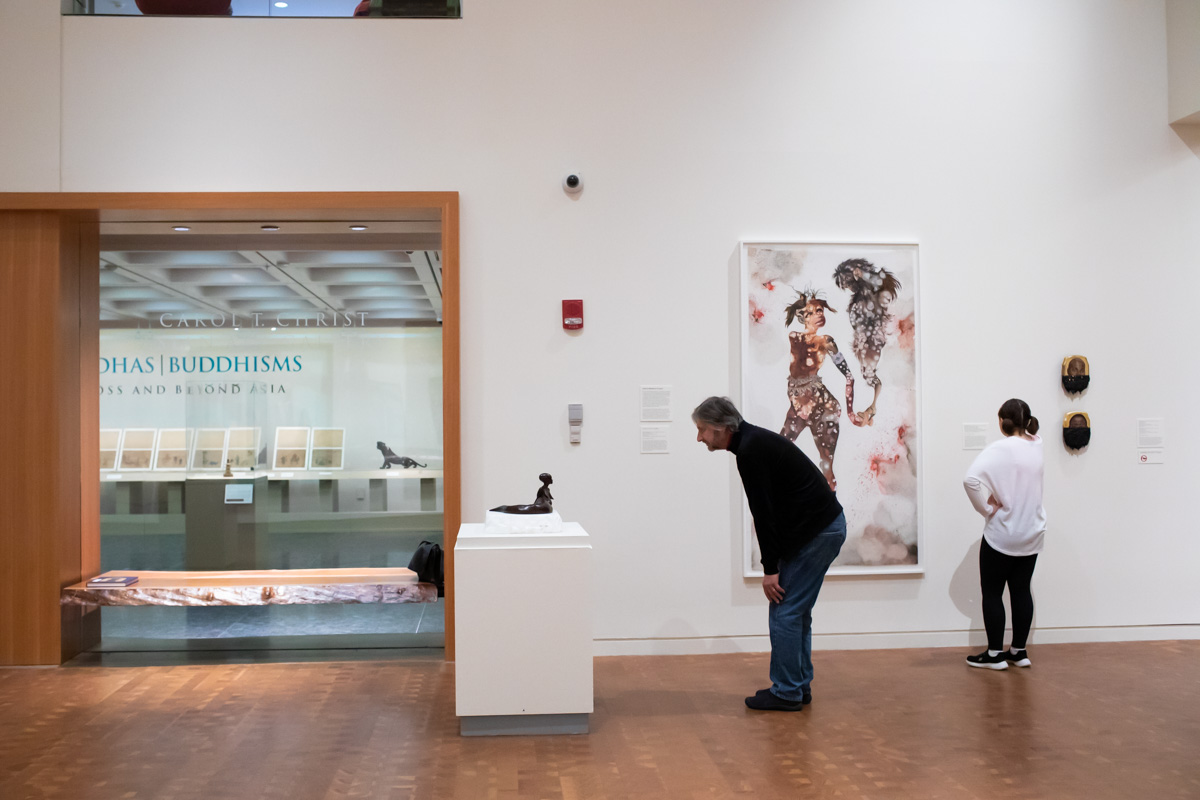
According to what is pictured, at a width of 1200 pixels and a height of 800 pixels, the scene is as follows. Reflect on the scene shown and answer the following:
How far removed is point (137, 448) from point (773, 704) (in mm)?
4524

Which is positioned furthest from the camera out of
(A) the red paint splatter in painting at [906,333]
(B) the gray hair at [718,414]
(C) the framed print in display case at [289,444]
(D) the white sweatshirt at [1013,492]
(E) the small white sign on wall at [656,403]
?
(C) the framed print in display case at [289,444]

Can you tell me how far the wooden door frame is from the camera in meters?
5.78

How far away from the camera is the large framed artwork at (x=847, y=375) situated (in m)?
6.06

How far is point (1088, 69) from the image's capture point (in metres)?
6.40

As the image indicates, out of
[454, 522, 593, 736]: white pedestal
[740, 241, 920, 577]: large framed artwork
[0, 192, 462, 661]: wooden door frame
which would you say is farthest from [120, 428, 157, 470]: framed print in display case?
[740, 241, 920, 577]: large framed artwork

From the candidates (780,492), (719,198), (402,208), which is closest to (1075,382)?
(719,198)

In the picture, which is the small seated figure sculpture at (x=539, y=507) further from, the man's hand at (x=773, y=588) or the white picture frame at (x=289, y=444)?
the white picture frame at (x=289, y=444)

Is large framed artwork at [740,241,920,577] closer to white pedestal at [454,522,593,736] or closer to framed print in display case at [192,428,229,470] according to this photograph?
white pedestal at [454,522,593,736]

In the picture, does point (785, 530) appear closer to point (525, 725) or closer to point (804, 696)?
point (804, 696)

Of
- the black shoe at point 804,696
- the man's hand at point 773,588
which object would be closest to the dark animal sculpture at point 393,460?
the man's hand at point 773,588

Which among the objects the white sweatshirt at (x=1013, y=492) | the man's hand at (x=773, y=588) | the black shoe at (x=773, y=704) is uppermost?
the white sweatshirt at (x=1013, y=492)

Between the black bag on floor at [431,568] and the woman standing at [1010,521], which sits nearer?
the woman standing at [1010,521]

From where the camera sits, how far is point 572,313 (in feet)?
19.6

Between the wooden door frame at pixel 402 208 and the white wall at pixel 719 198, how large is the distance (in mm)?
95
